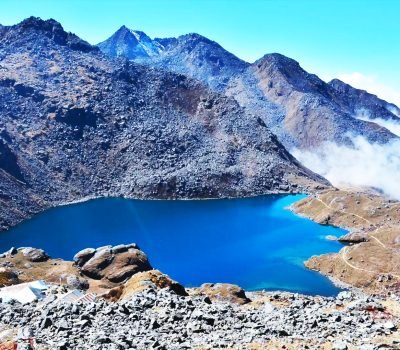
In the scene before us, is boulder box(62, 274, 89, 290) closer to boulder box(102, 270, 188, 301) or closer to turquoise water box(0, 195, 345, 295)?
turquoise water box(0, 195, 345, 295)

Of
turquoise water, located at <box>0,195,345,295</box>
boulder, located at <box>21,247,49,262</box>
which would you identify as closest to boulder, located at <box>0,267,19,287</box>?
boulder, located at <box>21,247,49,262</box>

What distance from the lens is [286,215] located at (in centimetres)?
17638

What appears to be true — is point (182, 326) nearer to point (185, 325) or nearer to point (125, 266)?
point (185, 325)

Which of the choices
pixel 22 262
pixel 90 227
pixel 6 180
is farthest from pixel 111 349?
pixel 6 180

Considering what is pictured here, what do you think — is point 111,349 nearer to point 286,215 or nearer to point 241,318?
point 241,318

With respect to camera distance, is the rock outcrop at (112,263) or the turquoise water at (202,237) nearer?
the rock outcrop at (112,263)

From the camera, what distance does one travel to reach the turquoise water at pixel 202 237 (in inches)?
4290

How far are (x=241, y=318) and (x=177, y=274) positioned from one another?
75.3 metres

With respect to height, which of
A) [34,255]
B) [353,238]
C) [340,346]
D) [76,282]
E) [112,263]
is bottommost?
[340,346]

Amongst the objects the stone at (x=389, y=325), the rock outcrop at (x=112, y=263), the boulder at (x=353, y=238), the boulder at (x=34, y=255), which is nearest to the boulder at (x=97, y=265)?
the rock outcrop at (x=112, y=263)

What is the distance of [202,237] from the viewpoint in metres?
144

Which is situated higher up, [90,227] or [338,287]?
[90,227]

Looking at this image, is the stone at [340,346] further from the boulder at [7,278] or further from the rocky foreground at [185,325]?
the boulder at [7,278]

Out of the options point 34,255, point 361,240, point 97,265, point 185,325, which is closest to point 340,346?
point 185,325
